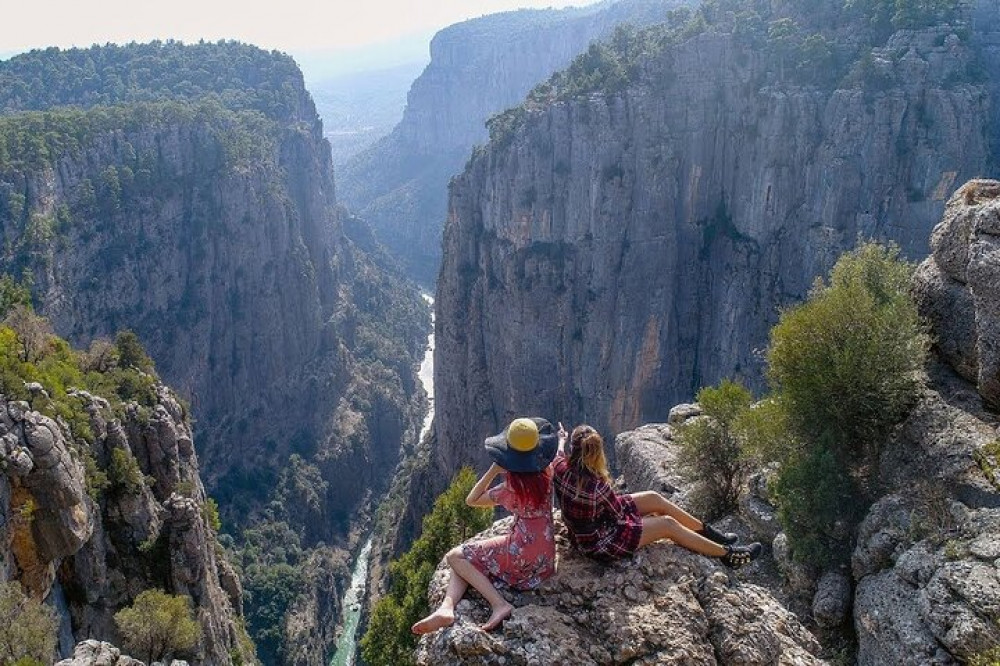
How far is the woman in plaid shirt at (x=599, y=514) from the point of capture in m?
8.09

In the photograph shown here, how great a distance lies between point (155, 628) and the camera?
68.7 ft

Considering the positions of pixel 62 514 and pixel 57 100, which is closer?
pixel 62 514

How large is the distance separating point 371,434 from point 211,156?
3841 centimetres

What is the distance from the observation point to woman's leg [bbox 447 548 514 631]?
7.32 meters

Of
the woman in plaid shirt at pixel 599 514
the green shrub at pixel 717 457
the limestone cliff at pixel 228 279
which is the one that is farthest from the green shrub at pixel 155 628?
the limestone cliff at pixel 228 279

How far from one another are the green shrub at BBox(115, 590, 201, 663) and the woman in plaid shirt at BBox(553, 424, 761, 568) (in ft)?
57.4

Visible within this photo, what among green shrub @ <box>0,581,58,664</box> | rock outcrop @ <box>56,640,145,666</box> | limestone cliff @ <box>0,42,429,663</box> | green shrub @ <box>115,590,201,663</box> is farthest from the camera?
limestone cliff @ <box>0,42,429,663</box>

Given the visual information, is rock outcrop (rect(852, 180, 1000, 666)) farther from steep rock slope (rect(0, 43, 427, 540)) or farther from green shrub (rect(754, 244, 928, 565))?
steep rock slope (rect(0, 43, 427, 540))

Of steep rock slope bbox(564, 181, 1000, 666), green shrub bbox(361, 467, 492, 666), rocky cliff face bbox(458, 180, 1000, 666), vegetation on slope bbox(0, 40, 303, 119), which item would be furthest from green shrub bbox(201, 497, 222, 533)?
vegetation on slope bbox(0, 40, 303, 119)

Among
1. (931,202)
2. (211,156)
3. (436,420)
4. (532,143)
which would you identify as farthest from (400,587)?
(211,156)

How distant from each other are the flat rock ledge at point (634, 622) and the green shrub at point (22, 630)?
12453mm

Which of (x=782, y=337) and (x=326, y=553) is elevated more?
(x=782, y=337)

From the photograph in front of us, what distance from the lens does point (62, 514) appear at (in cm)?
1962

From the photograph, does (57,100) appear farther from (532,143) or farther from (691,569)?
(691,569)
